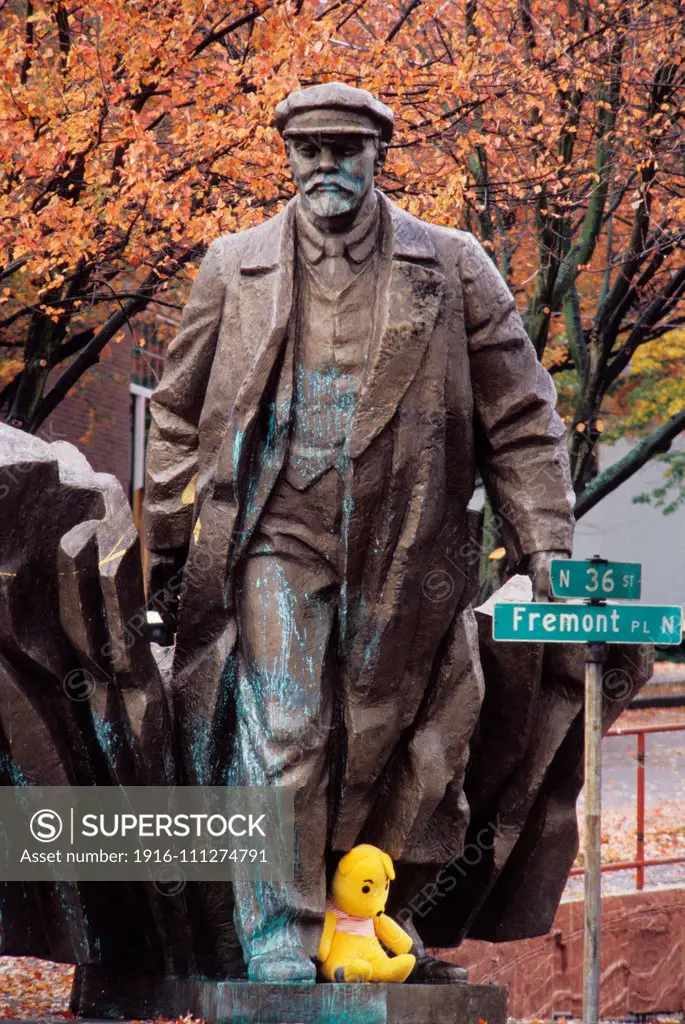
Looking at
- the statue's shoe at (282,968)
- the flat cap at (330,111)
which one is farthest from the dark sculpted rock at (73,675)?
the flat cap at (330,111)

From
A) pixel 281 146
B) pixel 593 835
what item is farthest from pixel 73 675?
pixel 281 146

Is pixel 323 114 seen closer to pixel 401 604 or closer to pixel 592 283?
pixel 401 604

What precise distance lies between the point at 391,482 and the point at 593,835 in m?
1.51

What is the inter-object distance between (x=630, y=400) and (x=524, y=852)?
1618 cm

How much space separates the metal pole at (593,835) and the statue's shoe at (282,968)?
3.20ft

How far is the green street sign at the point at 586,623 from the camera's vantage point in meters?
6.67

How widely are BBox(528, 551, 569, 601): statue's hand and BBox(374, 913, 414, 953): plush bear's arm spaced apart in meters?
1.32

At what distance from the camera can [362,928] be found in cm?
715

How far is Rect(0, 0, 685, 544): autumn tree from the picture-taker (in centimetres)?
1405

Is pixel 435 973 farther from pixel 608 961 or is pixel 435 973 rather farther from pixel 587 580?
pixel 608 961

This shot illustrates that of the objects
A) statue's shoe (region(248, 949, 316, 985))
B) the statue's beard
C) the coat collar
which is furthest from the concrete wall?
the statue's beard

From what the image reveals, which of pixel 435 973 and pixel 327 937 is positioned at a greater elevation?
pixel 327 937

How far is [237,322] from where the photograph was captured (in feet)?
24.1

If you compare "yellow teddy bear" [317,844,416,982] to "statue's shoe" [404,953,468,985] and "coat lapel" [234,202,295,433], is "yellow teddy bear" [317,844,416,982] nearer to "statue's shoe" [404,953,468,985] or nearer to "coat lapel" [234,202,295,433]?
"statue's shoe" [404,953,468,985]
